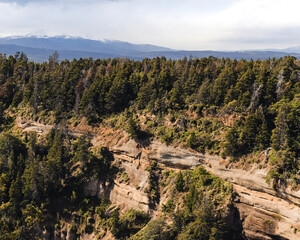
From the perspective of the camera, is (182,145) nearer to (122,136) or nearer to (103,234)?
(122,136)

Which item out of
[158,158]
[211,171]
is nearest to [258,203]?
[211,171]

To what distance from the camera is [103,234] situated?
52594mm

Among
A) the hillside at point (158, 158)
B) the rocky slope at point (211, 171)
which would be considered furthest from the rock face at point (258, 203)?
the hillside at point (158, 158)

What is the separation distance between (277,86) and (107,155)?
4461cm

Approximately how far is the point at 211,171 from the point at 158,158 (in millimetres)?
13081

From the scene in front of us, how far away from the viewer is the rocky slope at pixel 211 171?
39812 mm

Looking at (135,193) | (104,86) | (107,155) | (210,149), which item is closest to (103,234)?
(135,193)

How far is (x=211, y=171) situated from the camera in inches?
1991

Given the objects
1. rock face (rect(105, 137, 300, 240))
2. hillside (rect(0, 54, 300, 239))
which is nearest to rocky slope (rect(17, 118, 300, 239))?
rock face (rect(105, 137, 300, 240))

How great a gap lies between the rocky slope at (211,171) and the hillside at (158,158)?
0.19 m

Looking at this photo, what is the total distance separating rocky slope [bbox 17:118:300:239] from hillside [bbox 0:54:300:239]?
19cm

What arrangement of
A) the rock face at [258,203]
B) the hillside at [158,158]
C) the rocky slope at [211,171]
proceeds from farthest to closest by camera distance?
the hillside at [158,158] → the rocky slope at [211,171] → the rock face at [258,203]

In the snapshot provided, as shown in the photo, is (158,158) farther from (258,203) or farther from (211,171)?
(258,203)

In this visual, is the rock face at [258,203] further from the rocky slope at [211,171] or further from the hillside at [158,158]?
the hillside at [158,158]
